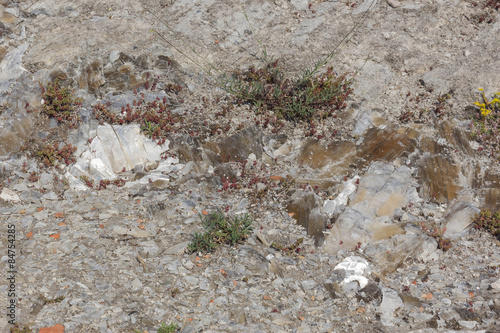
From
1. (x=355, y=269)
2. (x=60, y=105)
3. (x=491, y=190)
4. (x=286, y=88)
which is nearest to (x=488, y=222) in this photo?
(x=491, y=190)

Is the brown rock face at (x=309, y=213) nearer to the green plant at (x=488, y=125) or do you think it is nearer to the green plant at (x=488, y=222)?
the green plant at (x=488, y=222)

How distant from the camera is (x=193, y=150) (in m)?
10.1

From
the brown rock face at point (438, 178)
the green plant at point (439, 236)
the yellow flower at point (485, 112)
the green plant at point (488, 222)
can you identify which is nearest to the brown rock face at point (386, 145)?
the brown rock face at point (438, 178)

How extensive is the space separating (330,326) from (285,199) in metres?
3.09

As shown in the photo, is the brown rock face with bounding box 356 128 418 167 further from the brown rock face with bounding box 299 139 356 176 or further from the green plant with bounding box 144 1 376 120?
the green plant with bounding box 144 1 376 120

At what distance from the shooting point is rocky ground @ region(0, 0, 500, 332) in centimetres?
725

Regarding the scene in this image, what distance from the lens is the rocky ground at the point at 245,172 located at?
23.8 ft

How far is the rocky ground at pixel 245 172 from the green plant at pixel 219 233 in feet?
0.54

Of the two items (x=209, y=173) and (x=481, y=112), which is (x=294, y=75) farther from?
(x=481, y=112)

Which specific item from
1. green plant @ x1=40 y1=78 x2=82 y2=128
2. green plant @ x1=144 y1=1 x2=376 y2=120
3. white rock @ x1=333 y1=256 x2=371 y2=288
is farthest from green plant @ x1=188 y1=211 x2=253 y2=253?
green plant @ x1=40 y1=78 x2=82 y2=128

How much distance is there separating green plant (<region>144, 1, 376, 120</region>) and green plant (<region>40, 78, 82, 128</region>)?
3.34m

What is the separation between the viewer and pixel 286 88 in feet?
36.6

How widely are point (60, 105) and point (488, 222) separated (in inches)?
392

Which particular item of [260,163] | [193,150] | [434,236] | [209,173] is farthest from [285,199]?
A: [434,236]
